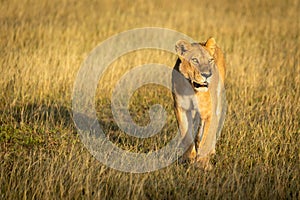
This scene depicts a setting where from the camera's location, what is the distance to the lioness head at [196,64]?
5938 mm

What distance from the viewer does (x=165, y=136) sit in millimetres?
6707

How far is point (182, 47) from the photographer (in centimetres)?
619

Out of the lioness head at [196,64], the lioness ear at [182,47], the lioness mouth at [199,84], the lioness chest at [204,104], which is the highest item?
the lioness ear at [182,47]

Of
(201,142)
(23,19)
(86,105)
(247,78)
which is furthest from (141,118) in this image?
(23,19)

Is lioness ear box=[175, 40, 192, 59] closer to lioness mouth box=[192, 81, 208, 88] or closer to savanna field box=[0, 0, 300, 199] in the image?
lioness mouth box=[192, 81, 208, 88]

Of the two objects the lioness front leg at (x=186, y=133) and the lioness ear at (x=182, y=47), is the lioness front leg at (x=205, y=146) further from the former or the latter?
the lioness ear at (x=182, y=47)

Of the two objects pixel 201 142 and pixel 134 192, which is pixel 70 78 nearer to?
pixel 201 142

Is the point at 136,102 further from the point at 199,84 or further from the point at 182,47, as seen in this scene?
the point at 199,84

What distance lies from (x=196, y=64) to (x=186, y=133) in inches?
33.1

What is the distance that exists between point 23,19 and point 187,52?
8330 millimetres

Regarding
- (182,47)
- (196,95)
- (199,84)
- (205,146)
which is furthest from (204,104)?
(182,47)

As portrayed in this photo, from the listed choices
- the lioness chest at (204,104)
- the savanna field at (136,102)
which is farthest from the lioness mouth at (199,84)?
the savanna field at (136,102)

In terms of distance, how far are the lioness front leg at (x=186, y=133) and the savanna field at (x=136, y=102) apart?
1.01 ft

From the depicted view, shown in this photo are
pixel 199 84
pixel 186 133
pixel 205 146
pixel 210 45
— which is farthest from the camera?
pixel 210 45
